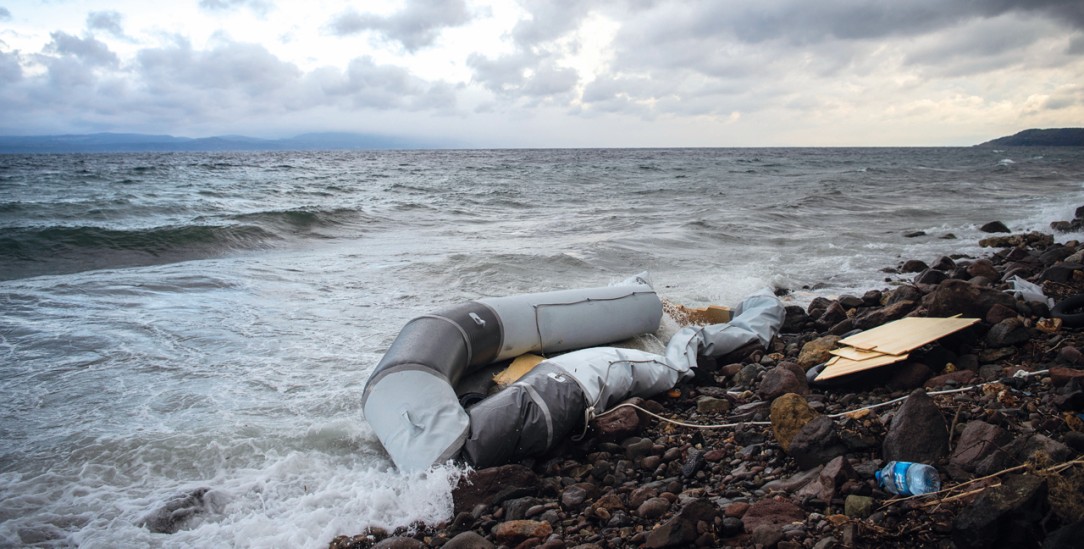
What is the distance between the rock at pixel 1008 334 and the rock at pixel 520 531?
357 cm

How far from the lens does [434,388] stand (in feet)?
13.2

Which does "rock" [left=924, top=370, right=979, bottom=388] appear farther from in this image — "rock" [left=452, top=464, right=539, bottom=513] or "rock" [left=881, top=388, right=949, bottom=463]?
"rock" [left=452, top=464, right=539, bottom=513]

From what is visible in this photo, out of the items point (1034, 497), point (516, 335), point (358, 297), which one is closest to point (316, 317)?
point (358, 297)

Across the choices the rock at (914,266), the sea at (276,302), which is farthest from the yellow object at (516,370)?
the rock at (914,266)

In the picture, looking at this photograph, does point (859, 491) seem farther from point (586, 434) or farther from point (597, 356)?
point (597, 356)

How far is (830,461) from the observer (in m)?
3.11

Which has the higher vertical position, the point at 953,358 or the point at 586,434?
the point at 953,358

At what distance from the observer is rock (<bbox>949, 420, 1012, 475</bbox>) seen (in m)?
2.73

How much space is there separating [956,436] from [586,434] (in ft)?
6.70

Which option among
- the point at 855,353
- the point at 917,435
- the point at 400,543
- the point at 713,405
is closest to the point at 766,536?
the point at 917,435

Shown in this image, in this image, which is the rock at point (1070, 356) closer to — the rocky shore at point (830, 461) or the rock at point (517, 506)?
the rocky shore at point (830, 461)

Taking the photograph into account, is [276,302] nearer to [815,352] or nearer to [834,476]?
[815,352]

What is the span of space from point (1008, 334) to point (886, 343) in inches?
32.6

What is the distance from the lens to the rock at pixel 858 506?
267 cm
